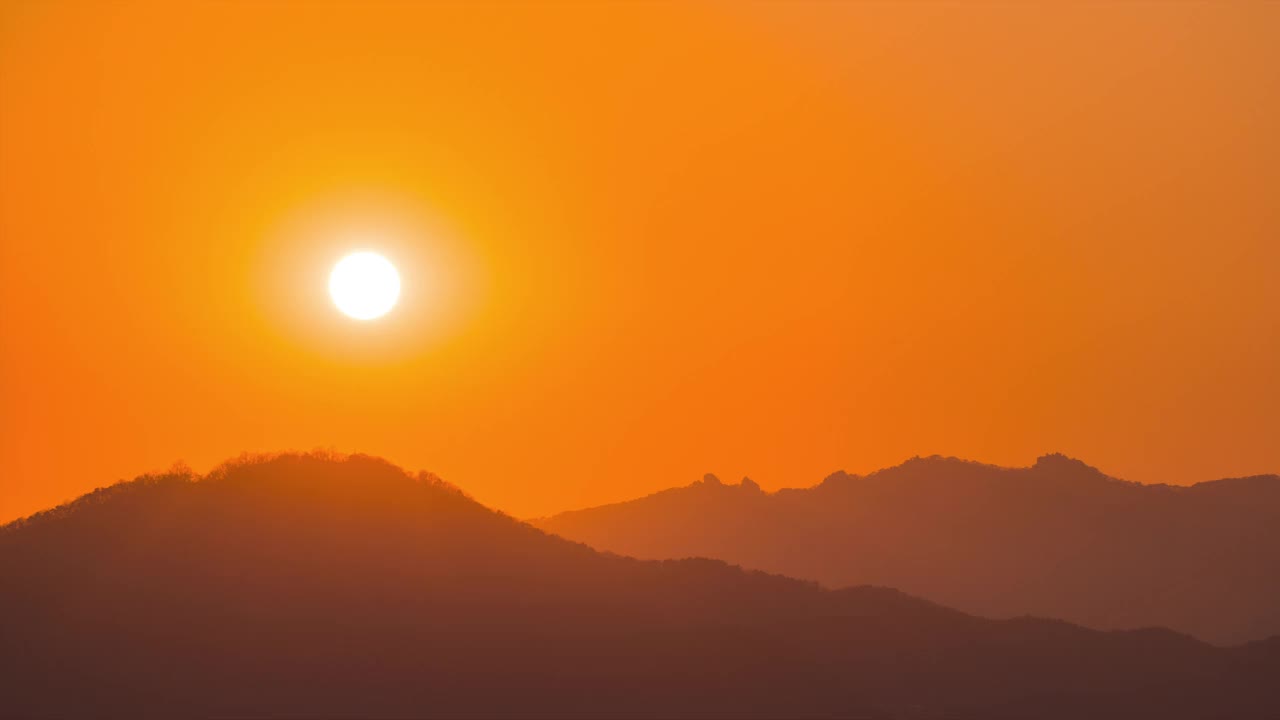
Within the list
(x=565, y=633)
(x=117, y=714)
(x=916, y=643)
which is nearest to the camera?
(x=117, y=714)

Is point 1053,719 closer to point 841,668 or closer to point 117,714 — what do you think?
point 841,668

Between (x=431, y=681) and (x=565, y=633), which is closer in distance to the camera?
(x=431, y=681)

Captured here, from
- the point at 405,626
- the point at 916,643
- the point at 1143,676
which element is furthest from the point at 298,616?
the point at 1143,676

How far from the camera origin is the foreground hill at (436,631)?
80.8m

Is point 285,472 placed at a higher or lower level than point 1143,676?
higher

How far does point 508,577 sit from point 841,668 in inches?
913

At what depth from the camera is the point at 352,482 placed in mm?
102312

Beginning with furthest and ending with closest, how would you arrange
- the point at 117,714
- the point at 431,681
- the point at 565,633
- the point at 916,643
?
the point at 916,643 < the point at 565,633 < the point at 431,681 < the point at 117,714

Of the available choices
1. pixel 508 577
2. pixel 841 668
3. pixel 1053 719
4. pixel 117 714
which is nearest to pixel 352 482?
pixel 508 577

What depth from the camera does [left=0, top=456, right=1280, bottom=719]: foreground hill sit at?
8081cm

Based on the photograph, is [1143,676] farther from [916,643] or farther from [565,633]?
[565,633]

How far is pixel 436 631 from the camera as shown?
88.3 m

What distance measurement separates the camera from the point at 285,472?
101 m

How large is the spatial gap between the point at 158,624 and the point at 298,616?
7.91m
